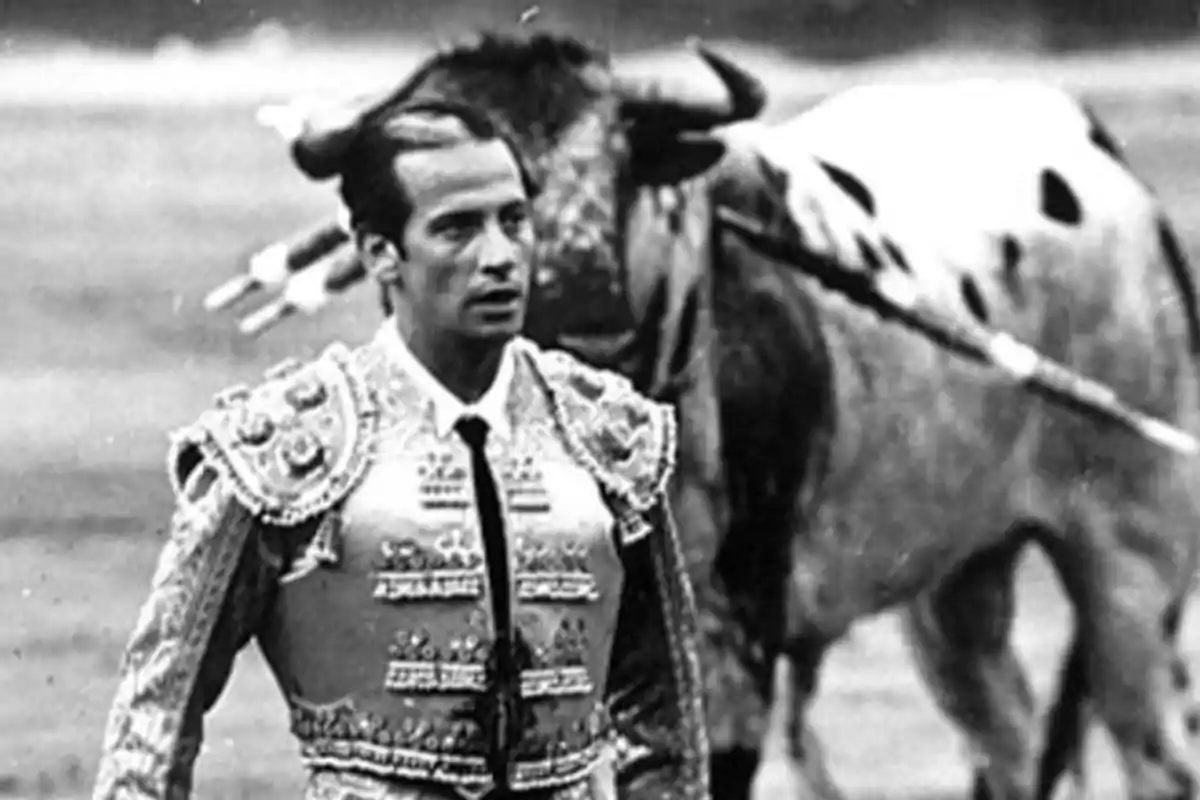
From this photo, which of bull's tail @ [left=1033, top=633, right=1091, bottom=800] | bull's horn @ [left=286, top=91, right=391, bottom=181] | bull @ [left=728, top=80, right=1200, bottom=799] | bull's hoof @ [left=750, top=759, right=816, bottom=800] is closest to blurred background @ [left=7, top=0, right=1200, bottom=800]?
bull's horn @ [left=286, top=91, right=391, bottom=181]

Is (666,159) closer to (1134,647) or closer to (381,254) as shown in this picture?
(381,254)

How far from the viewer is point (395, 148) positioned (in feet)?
5.85

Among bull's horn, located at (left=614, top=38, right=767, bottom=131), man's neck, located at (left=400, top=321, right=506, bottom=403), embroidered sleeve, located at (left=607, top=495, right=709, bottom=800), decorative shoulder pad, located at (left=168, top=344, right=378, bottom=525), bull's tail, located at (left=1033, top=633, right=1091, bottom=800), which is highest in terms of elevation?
bull's horn, located at (left=614, top=38, right=767, bottom=131)

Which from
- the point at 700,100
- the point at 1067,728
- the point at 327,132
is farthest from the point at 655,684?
the point at 1067,728

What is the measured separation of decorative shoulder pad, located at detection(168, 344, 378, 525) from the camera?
1.74 metres

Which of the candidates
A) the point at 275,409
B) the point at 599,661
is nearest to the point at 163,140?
the point at 275,409

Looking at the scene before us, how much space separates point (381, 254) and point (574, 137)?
0.53 m

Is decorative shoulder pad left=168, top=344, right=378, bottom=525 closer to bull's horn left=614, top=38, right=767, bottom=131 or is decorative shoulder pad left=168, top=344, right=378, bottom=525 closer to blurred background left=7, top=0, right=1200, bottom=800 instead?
blurred background left=7, top=0, right=1200, bottom=800

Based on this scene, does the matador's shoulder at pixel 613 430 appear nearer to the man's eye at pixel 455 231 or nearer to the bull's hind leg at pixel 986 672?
the man's eye at pixel 455 231

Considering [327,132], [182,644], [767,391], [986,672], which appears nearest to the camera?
[182,644]

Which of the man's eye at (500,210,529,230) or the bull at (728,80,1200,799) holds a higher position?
the man's eye at (500,210,529,230)

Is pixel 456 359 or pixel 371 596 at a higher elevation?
pixel 456 359

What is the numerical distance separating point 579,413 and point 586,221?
48cm

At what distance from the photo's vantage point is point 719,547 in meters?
2.37
